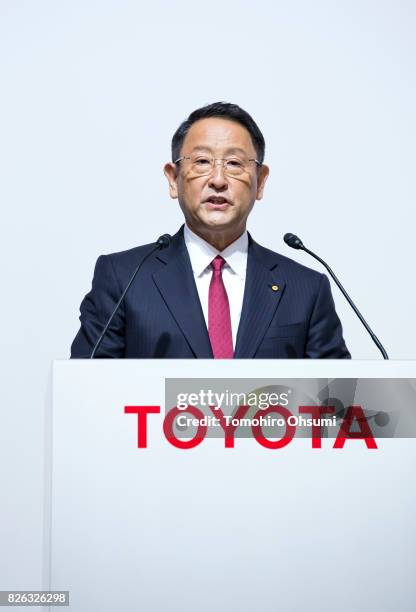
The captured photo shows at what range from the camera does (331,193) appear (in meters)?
3.09

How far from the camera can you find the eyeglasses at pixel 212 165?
7.29 feet

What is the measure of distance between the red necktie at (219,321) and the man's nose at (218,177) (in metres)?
0.21

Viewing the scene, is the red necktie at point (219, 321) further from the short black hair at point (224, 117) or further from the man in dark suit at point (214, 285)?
the short black hair at point (224, 117)

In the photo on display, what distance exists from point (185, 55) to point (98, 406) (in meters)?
1.83

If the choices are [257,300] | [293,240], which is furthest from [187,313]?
[293,240]

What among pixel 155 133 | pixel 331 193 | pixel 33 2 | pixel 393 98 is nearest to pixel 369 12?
pixel 393 98

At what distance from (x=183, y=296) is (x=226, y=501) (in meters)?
0.64

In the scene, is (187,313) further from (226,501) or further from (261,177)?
(226,501)

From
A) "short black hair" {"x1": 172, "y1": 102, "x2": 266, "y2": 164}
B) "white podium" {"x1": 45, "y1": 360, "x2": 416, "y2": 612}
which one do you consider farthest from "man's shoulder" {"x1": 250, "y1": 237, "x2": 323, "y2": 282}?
"white podium" {"x1": 45, "y1": 360, "x2": 416, "y2": 612}

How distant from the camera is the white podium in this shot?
1.52m

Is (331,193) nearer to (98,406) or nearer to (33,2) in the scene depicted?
(33,2)

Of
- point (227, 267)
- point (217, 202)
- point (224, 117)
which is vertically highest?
point (224, 117)

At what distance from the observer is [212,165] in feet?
7.28

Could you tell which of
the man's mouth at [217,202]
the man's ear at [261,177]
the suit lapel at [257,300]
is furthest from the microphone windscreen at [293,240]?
the man's ear at [261,177]
